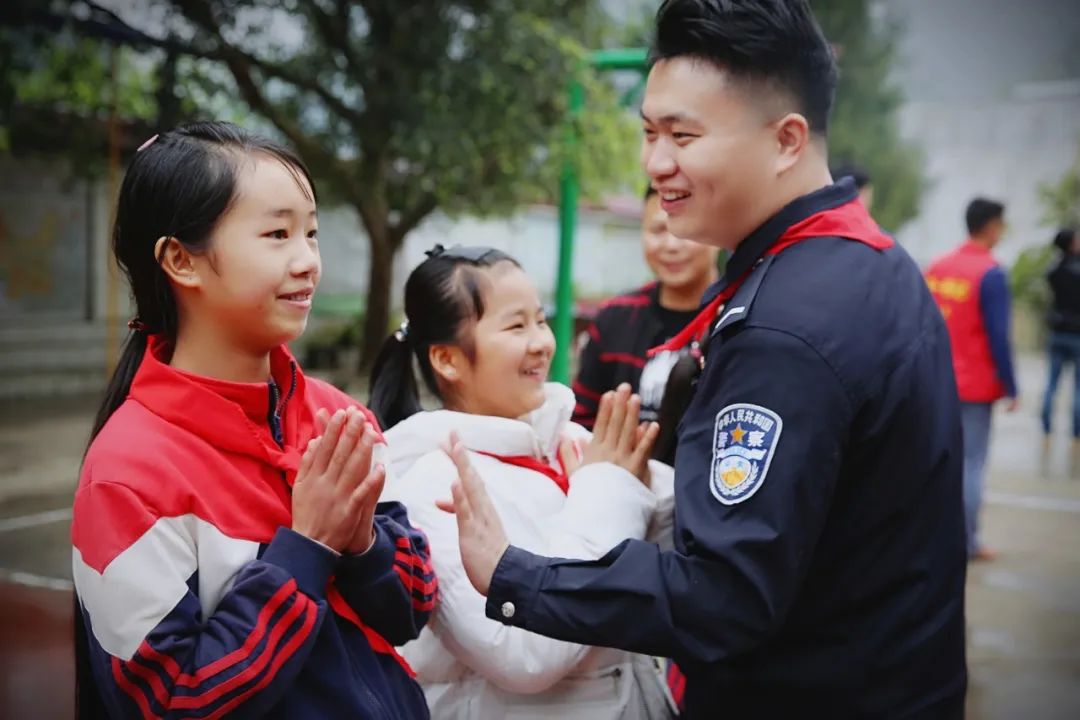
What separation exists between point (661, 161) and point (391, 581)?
28.3 inches

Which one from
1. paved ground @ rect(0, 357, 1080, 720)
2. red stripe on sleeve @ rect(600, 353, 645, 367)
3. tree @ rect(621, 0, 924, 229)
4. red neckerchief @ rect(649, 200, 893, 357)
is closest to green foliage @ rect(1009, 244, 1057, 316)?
tree @ rect(621, 0, 924, 229)

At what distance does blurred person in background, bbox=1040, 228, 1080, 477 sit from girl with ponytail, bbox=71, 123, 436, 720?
776 cm

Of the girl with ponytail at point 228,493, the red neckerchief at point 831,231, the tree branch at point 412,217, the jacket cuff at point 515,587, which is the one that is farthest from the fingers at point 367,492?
the tree branch at point 412,217

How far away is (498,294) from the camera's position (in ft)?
6.16

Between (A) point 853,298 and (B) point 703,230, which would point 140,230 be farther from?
(A) point 853,298

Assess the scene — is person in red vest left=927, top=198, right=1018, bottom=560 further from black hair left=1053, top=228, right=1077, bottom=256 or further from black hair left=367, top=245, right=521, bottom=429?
black hair left=367, top=245, right=521, bottom=429

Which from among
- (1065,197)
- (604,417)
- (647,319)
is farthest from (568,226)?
(1065,197)

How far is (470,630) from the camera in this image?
5.12 feet

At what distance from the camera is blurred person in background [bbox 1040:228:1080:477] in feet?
26.7

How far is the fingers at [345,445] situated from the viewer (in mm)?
1271

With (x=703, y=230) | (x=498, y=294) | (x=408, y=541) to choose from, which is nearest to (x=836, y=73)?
(x=703, y=230)

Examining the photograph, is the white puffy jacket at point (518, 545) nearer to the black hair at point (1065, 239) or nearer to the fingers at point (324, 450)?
the fingers at point (324, 450)

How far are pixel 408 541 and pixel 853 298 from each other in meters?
0.73

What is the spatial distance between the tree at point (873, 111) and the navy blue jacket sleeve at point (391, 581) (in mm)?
28451
